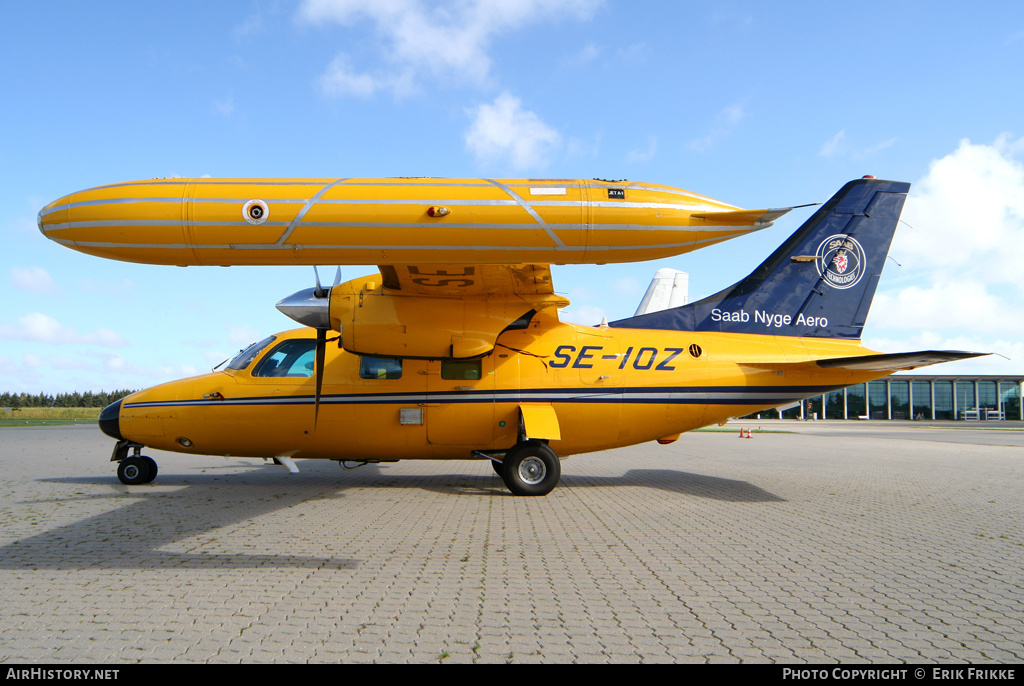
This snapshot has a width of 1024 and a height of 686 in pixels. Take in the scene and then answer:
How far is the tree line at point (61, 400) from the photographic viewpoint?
6912cm

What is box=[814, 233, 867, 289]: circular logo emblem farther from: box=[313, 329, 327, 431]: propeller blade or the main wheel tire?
box=[313, 329, 327, 431]: propeller blade

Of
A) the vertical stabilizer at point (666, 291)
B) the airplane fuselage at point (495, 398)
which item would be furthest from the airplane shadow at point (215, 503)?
the vertical stabilizer at point (666, 291)

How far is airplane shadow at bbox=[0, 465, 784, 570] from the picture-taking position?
5398 millimetres

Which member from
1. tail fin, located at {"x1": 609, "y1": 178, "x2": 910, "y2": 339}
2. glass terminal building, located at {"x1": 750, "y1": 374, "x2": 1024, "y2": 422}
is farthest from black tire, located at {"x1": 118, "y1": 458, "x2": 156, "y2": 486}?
glass terminal building, located at {"x1": 750, "y1": 374, "x2": 1024, "y2": 422}

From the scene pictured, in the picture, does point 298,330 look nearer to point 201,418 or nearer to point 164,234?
point 201,418

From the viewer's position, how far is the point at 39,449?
58.1 ft

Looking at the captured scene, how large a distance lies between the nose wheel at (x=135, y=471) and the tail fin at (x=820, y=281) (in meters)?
8.83

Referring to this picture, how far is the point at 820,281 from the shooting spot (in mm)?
10039

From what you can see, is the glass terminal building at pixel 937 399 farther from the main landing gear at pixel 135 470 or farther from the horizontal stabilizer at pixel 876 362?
the main landing gear at pixel 135 470

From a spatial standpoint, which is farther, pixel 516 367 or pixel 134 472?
pixel 134 472

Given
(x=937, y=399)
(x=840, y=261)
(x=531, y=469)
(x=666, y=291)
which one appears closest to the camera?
(x=531, y=469)

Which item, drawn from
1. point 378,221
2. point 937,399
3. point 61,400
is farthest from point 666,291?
point 61,400

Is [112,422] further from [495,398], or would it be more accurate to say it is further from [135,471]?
[495,398]

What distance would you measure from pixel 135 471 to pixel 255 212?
7615mm
